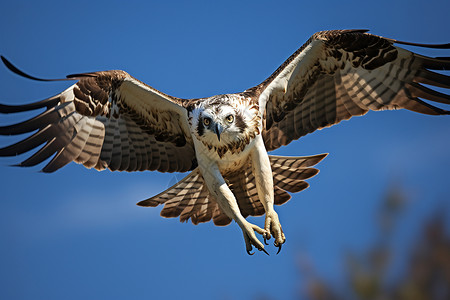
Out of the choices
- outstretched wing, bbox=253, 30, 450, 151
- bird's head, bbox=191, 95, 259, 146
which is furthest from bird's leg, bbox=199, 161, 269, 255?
outstretched wing, bbox=253, 30, 450, 151

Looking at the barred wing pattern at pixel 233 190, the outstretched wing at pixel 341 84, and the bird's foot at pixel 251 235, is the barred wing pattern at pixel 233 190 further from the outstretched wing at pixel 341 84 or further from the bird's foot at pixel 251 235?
the bird's foot at pixel 251 235

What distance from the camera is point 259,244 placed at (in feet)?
23.1

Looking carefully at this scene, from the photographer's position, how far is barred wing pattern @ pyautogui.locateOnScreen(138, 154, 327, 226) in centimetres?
828

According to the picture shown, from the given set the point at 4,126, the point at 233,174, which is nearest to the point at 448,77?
the point at 233,174

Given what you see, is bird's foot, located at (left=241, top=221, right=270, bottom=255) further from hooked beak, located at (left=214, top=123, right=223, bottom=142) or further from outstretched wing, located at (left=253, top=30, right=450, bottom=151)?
outstretched wing, located at (left=253, top=30, right=450, bottom=151)

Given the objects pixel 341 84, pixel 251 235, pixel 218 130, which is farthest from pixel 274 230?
pixel 341 84

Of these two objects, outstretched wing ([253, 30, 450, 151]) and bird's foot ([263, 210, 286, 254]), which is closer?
bird's foot ([263, 210, 286, 254])

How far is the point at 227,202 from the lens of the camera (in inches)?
293

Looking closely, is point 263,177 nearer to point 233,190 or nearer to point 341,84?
point 233,190

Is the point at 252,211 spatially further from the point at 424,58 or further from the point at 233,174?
the point at 424,58

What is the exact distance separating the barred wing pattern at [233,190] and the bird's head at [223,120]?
0.91m

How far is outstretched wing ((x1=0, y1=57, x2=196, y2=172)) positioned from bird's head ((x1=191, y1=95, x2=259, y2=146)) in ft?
1.92

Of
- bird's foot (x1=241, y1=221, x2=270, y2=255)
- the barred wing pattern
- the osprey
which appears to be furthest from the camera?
the barred wing pattern

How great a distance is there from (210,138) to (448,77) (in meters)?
3.09
